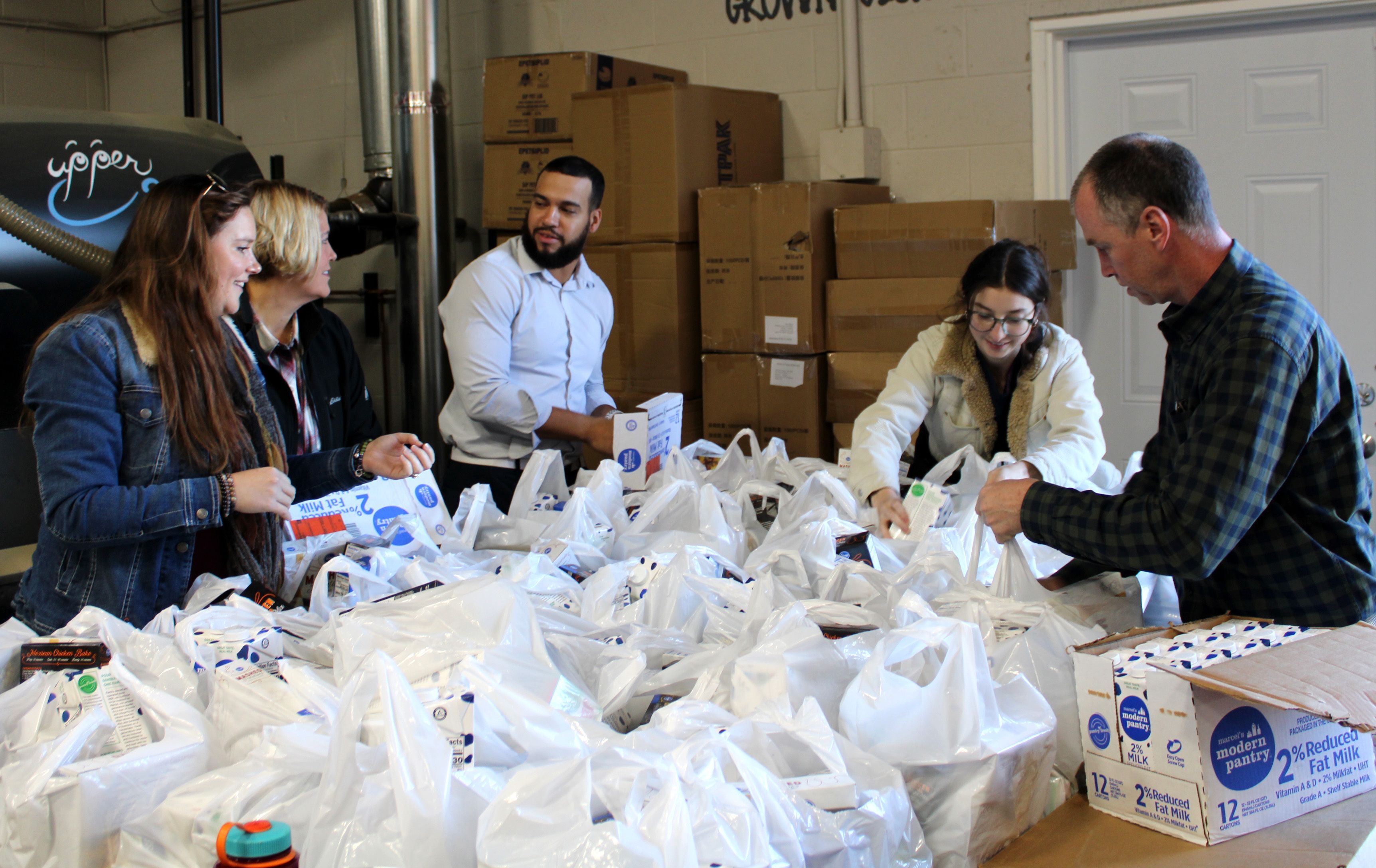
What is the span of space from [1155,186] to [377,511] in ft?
4.14

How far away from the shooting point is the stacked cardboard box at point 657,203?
3.19 meters

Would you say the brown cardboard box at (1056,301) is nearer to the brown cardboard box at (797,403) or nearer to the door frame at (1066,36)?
the door frame at (1066,36)

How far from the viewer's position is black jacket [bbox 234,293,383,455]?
6.39ft

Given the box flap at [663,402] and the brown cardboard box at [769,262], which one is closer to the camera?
the box flap at [663,402]

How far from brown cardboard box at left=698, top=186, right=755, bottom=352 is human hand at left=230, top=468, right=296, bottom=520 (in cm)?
186

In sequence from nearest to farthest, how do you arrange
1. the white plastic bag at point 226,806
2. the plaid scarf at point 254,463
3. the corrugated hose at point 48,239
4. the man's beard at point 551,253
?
the white plastic bag at point 226,806
the plaid scarf at point 254,463
the corrugated hose at point 48,239
the man's beard at point 551,253

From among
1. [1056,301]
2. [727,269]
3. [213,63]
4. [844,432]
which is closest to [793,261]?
[727,269]

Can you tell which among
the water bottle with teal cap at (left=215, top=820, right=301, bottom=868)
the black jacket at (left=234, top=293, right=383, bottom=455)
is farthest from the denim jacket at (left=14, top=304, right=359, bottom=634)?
the water bottle with teal cap at (left=215, top=820, right=301, bottom=868)

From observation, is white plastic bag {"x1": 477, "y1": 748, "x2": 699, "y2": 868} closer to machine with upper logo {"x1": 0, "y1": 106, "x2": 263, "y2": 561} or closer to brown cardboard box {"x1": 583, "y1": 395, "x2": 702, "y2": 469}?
machine with upper logo {"x1": 0, "y1": 106, "x2": 263, "y2": 561}

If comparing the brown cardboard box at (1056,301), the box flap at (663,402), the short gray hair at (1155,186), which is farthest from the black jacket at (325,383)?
the brown cardboard box at (1056,301)

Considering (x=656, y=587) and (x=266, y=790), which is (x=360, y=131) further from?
(x=266, y=790)

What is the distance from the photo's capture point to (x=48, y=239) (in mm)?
2387

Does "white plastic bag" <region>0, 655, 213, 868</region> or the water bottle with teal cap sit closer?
the water bottle with teal cap

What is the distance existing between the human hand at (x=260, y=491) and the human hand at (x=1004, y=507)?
0.95m
